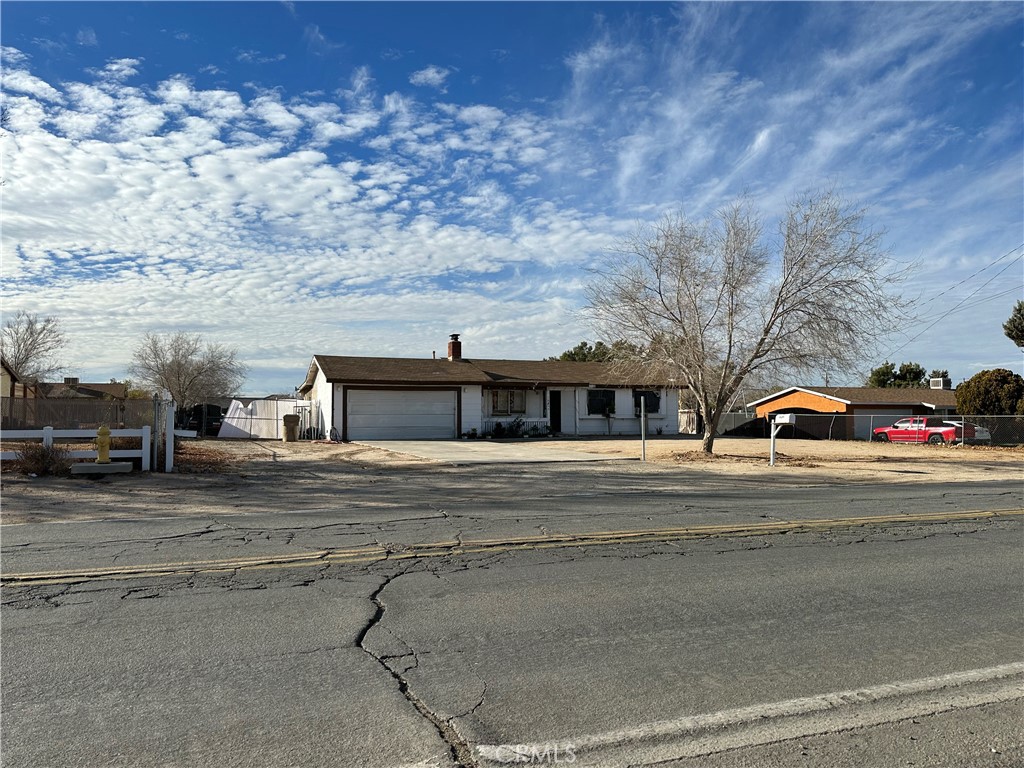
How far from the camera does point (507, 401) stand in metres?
35.3

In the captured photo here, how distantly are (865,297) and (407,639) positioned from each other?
20.3 m

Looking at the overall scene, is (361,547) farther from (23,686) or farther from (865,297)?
(865,297)

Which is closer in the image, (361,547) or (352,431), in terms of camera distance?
(361,547)

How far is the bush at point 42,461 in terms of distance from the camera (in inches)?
584

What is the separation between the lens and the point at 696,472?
19172 mm

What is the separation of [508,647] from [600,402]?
31992 mm

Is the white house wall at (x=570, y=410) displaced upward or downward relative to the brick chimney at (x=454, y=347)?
downward

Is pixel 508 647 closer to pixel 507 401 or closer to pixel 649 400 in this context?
pixel 507 401

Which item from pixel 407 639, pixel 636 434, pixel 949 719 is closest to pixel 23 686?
pixel 407 639

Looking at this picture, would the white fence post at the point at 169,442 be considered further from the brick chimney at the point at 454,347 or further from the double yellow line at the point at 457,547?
the brick chimney at the point at 454,347

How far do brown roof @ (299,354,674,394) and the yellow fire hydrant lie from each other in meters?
15.7

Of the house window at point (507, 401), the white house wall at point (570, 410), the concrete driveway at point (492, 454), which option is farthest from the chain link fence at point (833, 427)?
the concrete driveway at point (492, 454)

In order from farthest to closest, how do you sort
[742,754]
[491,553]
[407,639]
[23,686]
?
[491,553] < [407,639] < [23,686] < [742,754]

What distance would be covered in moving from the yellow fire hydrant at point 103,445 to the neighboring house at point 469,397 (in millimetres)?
15674
